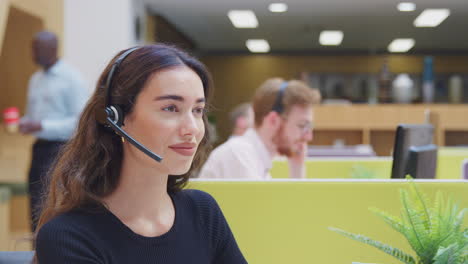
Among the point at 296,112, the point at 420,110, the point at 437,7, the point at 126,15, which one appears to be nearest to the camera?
the point at 296,112

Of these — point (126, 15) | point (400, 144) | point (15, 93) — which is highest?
point (126, 15)

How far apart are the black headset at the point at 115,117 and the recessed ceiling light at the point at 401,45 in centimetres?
1095

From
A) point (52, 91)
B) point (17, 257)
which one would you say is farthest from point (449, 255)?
point (52, 91)

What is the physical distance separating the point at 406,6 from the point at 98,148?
779 cm

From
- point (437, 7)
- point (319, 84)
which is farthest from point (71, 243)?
point (319, 84)

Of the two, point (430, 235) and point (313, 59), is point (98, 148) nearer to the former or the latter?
point (430, 235)

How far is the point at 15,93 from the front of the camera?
5.97 meters

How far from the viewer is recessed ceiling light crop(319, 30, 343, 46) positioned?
1082 cm

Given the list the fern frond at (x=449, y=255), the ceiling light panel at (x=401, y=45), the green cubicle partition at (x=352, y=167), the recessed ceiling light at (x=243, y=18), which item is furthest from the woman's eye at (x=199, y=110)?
the ceiling light panel at (x=401, y=45)

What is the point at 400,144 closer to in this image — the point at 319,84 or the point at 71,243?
the point at 71,243

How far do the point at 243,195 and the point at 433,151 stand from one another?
Result: 0.80 m

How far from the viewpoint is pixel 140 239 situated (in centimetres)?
121

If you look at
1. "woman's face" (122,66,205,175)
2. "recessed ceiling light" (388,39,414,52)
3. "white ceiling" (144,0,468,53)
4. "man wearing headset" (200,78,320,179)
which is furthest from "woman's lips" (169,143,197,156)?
"recessed ceiling light" (388,39,414,52)

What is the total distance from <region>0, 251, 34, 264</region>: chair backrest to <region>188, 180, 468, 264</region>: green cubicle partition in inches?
21.0
